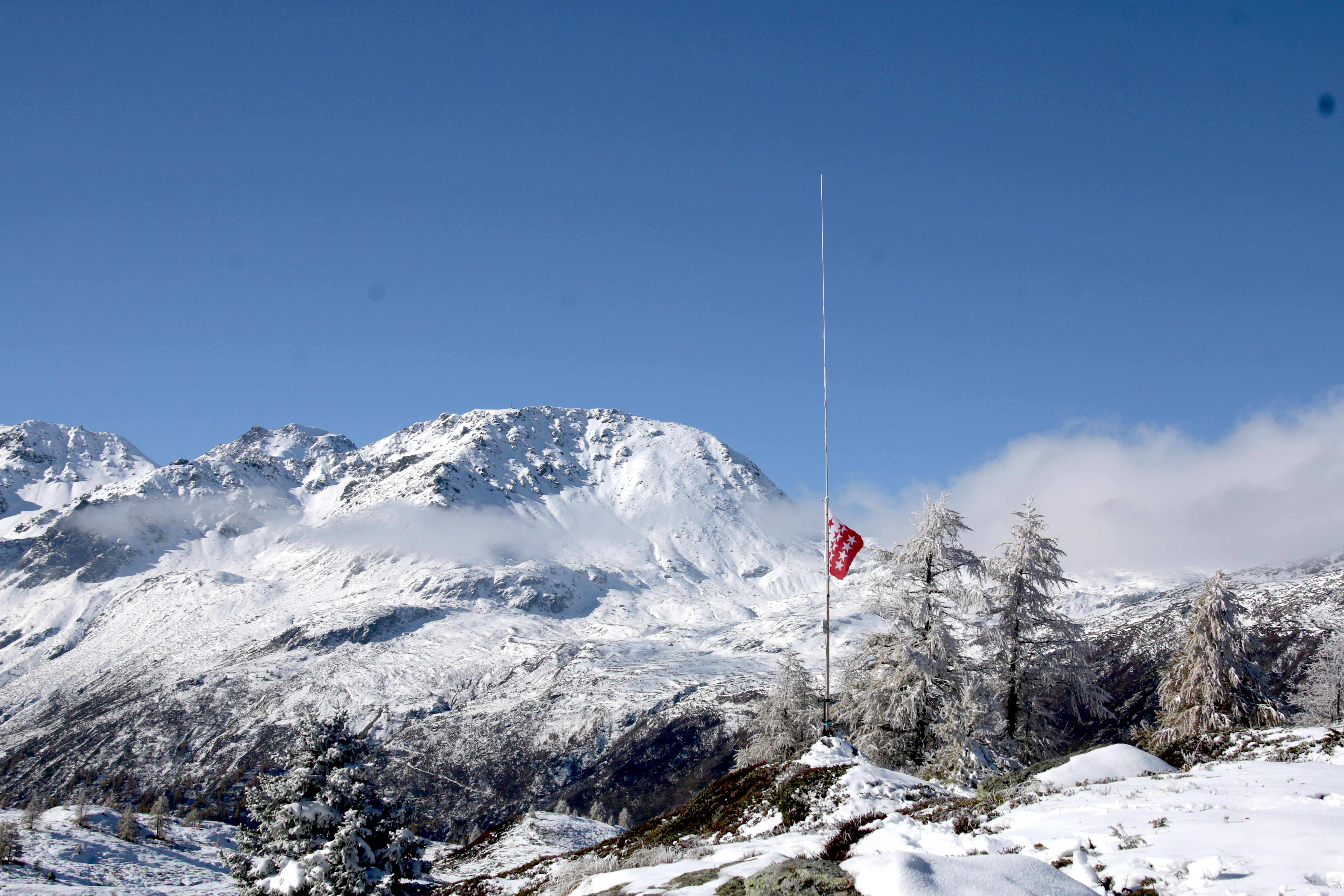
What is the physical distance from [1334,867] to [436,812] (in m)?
193

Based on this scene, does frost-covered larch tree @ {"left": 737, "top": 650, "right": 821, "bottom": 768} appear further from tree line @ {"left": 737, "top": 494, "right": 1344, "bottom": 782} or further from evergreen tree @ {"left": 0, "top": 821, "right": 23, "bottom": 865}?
evergreen tree @ {"left": 0, "top": 821, "right": 23, "bottom": 865}

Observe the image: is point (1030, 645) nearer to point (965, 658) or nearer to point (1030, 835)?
point (965, 658)

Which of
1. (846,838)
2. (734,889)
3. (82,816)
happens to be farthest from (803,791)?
(82,816)

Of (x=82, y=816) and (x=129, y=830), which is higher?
(x=82, y=816)

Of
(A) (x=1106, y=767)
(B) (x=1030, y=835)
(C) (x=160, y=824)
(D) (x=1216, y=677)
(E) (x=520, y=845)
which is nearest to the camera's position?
(B) (x=1030, y=835)

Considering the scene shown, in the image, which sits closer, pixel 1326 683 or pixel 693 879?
pixel 693 879

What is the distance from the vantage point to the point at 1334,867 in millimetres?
8367

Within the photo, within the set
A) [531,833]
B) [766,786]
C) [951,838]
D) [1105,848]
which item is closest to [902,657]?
[766,786]

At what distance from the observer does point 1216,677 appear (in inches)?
1335

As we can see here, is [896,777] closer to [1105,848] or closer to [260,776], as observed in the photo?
[1105,848]

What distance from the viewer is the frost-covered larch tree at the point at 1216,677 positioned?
3328 cm

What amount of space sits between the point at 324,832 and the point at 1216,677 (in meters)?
35.5

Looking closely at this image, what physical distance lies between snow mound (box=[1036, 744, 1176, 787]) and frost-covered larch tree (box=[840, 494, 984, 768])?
868cm

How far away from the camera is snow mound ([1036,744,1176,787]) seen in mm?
17031
